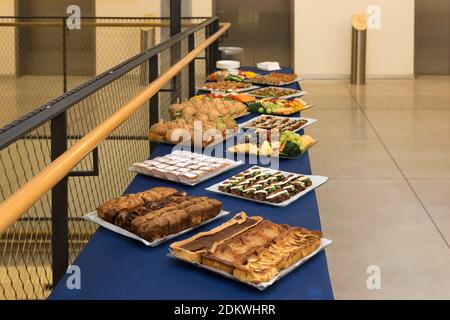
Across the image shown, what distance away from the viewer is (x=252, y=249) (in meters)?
2.28

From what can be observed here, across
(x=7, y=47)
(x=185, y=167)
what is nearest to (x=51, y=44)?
(x=7, y=47)

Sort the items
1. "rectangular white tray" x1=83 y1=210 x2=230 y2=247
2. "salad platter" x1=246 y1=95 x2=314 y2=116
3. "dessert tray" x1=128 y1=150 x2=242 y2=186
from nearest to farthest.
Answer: "rectangular white tray" x1=83 y1=210 x2=230 y2=247, "dessert tray" x1=128 y1=150 x2=242 y2=186, "salad platter" x1=246 y1=95 x2=314 y2=116

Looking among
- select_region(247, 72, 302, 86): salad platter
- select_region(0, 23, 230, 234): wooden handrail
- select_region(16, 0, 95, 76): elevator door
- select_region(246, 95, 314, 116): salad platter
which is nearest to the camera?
select_region(0, 23, 230, 234): wooden handrail

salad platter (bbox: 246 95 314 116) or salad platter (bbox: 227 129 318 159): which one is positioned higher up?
salad platter (bbox: 246 95 314 116)

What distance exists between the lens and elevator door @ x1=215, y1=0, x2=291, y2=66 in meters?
13.0

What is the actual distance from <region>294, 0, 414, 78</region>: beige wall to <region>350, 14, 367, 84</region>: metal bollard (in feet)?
1.61

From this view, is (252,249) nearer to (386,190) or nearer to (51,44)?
(386,190)

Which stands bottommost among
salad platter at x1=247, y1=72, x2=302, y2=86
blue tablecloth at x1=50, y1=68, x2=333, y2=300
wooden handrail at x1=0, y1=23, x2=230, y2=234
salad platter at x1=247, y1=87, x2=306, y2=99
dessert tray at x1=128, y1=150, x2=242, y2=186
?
blue tablecloth at x1=50, y1=68, x2=333, y2=300

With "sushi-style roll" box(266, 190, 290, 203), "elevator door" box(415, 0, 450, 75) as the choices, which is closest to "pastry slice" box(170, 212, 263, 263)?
"sushi-style roll" box(266, 190, 290, 203)

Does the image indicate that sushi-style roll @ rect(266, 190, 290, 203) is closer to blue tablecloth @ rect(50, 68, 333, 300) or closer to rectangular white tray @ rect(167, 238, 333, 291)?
blue tablecloth @ rect(50, 68, 333, 300)

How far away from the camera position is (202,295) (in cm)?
203

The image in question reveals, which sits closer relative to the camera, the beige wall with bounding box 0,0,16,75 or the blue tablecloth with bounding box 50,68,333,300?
the blue tablecloth with bounding box 50,68,333,300

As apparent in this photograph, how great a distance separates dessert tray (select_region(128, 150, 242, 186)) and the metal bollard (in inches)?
367

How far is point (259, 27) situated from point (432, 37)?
10.8 feet
